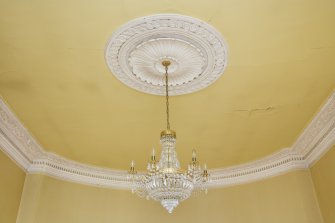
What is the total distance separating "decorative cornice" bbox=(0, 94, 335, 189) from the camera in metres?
5.07

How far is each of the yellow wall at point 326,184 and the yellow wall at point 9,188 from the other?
18.0 ft

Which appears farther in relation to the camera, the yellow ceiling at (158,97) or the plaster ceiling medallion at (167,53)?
the plaster ceiling medallion at (167,53)

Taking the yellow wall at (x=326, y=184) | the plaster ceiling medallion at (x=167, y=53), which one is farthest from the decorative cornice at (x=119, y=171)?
the plaster ceiling medallion at (x=167, y=53)

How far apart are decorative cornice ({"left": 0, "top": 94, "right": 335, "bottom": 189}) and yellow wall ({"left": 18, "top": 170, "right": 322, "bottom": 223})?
163 mm

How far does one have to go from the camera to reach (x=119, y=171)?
724cm

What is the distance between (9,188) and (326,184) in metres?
5.52

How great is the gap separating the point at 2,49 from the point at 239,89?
3.02m

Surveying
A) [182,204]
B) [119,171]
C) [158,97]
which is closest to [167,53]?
[158,97]

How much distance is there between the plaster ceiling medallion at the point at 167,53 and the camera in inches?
128

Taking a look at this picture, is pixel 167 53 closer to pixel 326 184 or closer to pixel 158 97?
pixel 158 97

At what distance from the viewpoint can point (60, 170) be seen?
6516 mm

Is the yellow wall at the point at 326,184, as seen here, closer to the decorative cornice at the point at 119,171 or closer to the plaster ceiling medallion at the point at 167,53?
the decorative cornice at the point at 119,171

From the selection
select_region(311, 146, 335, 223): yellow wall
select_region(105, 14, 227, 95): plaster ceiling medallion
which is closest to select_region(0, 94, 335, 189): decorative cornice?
select_region(311, 146, 335, 223): yellow wall

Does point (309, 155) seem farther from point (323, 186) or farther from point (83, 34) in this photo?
point (83, 34)
